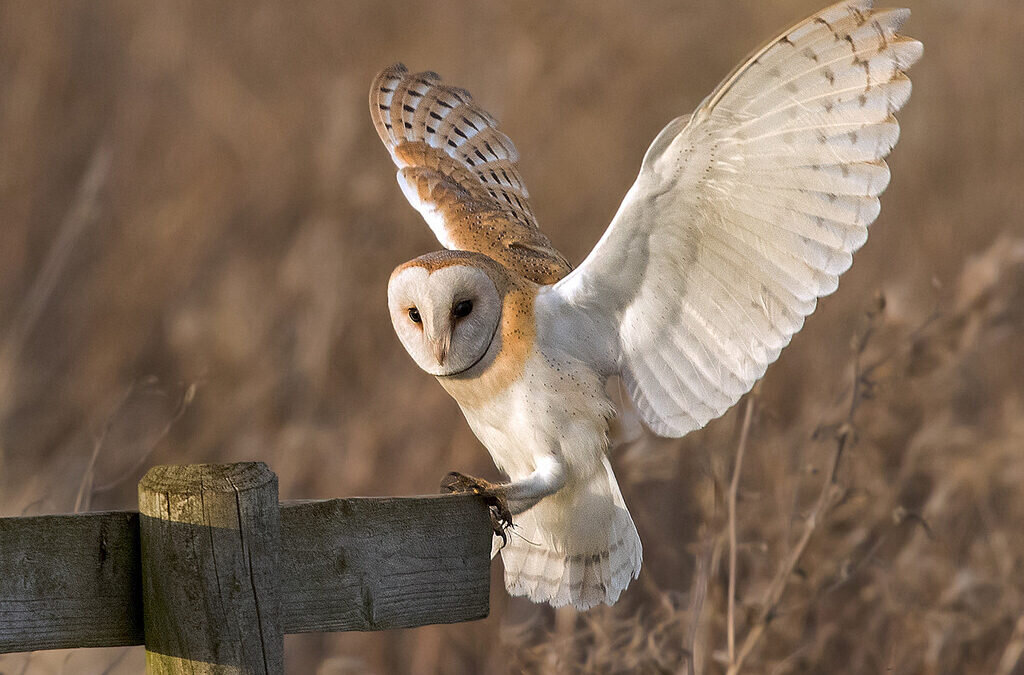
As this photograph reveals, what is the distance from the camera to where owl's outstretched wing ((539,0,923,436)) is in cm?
146

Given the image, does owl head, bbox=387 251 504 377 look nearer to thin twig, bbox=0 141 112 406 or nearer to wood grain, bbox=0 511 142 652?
wood grain, bbox=0 511 142 652

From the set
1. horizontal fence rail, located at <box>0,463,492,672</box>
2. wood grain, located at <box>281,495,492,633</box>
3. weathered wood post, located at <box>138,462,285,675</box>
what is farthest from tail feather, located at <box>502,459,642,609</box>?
weathered wood post, located at <box>138,462,285,675</box>

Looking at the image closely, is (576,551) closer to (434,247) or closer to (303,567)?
(303,567)

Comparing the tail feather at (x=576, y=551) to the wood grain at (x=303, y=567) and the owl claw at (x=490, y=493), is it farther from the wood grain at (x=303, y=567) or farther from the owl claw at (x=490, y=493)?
the wood grain at (x=303, y=567)

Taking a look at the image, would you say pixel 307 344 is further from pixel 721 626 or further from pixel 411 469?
pixel 721 626

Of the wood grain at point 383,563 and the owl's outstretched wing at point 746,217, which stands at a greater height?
the owl's outstretched wing at point 746,217

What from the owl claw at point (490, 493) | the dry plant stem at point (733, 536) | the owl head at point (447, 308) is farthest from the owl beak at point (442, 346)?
the dry plant stem at point (733, 536)

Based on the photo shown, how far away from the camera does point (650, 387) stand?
1.77 m

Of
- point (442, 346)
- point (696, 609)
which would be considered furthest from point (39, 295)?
point (696, 609)

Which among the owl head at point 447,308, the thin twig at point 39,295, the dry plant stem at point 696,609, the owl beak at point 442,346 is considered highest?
the thin twig at point 39,295

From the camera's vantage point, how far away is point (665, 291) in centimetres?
171

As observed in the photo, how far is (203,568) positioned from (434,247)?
266cm

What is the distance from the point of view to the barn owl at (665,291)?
149 centimetres

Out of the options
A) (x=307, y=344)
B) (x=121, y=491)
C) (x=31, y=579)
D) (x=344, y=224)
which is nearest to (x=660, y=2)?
(x=344, y=224)
